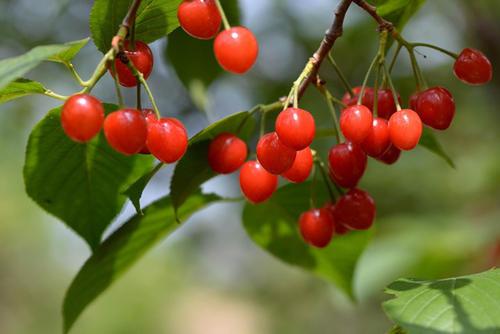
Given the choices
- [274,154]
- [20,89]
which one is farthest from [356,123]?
[20,89]

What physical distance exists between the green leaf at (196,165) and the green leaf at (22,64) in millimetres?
641

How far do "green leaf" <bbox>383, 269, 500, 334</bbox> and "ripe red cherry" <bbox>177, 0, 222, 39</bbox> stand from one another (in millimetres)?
718

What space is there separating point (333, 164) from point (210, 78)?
3.77 ft

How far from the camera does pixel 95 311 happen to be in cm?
1603

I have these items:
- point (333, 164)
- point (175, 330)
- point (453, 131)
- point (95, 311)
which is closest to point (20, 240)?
point (95, 311)

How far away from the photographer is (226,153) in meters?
1.81

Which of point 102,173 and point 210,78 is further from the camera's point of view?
point 210,78

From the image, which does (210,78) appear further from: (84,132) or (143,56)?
(84,132)

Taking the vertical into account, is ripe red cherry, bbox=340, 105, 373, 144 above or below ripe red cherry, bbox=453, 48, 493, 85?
below

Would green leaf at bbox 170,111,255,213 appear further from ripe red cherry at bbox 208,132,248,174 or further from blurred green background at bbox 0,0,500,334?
blurred green background at bbox 0,0,500,334

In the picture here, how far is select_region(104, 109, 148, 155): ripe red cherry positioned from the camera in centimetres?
138

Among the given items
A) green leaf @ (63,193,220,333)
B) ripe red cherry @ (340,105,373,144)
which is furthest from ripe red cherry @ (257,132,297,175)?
green leaf @ (63,193,220,333)

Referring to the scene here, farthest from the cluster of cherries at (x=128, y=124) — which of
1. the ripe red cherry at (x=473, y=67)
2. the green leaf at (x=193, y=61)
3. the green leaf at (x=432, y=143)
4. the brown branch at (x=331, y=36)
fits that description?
the green leaf at (x=193, y=61)

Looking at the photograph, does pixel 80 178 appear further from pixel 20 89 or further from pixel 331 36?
pixel 331 36
